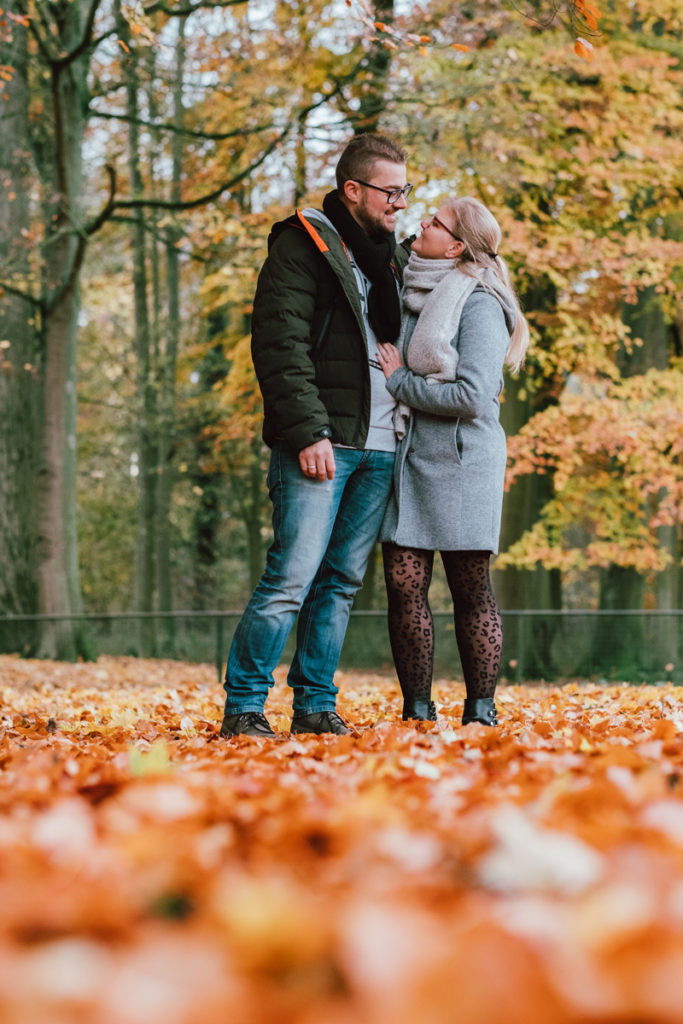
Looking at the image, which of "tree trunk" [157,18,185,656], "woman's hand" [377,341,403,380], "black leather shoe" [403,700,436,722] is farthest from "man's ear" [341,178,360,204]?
"tree trunk" [157,18,185,656]

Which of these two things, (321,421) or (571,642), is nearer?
(321,421)

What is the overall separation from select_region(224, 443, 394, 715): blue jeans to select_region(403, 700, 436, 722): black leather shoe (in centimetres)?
30

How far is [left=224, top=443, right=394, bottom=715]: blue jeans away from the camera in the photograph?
3.74 meters

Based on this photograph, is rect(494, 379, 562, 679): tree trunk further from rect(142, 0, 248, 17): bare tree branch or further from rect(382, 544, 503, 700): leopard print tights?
rect(382, 544, 503, 700): leopard print tights

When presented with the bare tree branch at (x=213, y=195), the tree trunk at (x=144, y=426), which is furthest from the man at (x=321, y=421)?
the tree trunk at (x=144, y=426)

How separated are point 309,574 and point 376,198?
4.78ft

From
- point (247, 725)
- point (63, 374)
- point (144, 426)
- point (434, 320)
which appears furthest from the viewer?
point (144, 426)

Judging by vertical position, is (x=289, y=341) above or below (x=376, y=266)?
below

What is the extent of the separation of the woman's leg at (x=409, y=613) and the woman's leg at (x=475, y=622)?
12 cm

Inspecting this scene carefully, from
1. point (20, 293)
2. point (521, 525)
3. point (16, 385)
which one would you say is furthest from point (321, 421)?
point (16, 385)

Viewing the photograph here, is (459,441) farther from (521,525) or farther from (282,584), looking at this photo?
(521,525)

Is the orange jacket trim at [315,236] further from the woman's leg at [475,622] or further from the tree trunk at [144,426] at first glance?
the tree trunk at [144,426]

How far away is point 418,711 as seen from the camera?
4.02 m

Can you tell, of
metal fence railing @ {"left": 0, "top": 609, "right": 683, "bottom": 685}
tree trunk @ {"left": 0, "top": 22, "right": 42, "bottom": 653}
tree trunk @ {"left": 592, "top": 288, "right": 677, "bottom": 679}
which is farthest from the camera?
tree trunk @ {"left": 592, "top": 288, "right": 677, "bottom": 679}
